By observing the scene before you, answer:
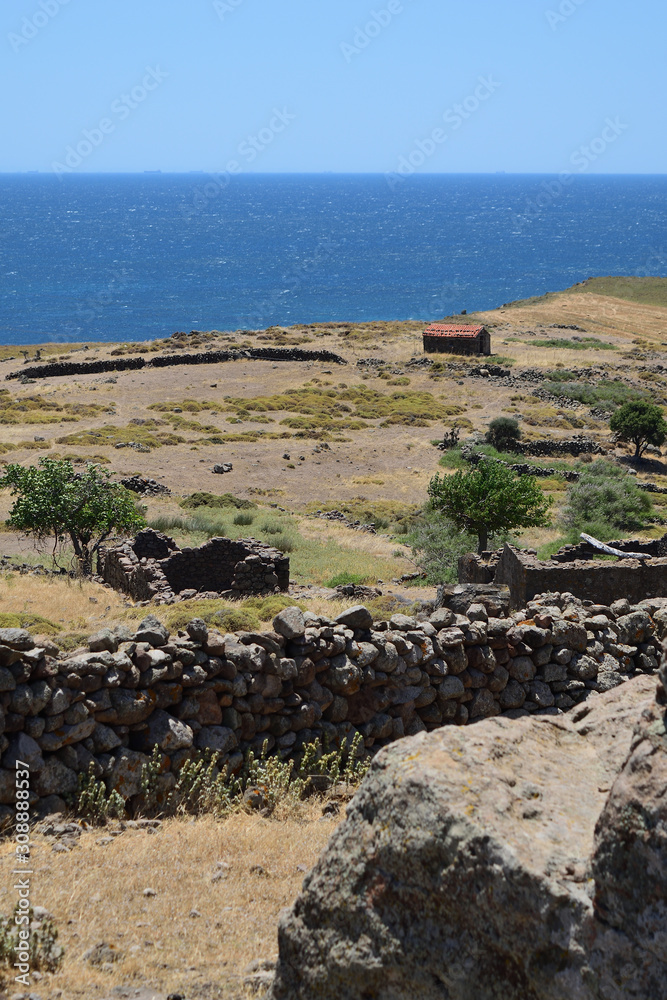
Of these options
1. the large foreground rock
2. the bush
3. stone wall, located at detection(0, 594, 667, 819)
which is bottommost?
the bush

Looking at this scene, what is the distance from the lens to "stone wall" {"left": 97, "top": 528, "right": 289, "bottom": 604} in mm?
20188

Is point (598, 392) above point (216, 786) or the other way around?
the other way around

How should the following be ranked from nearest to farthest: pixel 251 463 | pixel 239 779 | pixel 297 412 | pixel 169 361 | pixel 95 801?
pixel 95 801, pixel 239 779, pixel 251 463, pixel 297 412, pixel 169 361

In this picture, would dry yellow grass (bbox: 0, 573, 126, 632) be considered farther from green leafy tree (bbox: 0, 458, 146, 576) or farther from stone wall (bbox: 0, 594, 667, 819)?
stone wall (bbox: 0, 594, 667, 819)

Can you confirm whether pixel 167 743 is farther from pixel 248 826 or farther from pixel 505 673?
pixel 505 673

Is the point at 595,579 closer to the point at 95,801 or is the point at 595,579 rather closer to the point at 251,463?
the point at 95,801

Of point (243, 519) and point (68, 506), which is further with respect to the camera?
point (243, 519)

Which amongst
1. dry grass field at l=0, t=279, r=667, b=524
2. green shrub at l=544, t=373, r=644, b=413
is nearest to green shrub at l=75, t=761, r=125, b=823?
dry grass field at l=0, t=279, r=667, b=524

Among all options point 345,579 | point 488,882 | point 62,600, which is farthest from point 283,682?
point 345,579

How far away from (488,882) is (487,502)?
23.9 metres

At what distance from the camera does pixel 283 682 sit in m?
8.64

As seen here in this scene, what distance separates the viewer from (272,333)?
87.7m

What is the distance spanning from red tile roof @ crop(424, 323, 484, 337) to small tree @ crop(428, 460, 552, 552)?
169 ft

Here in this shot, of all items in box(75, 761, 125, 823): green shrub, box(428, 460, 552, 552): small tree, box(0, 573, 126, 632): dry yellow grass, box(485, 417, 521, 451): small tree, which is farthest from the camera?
box(485, 417, 521, 451): small tree
